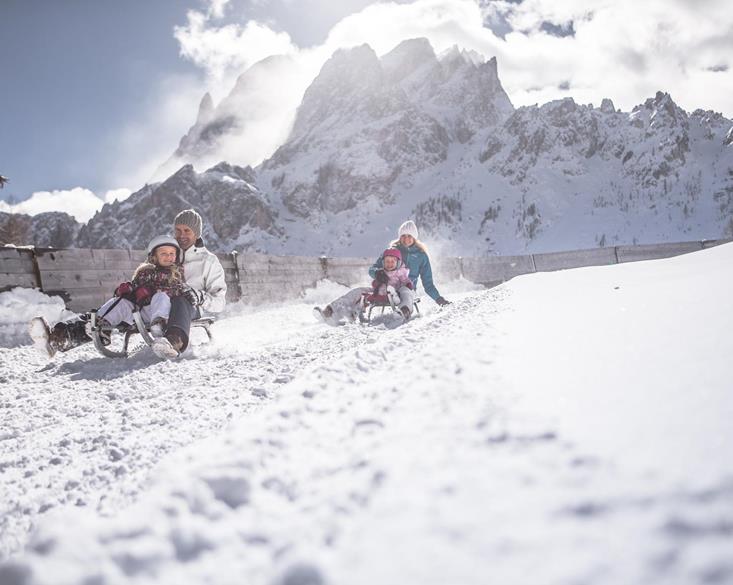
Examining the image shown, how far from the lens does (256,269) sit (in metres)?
9.52

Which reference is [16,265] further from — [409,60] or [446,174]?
[409,60]

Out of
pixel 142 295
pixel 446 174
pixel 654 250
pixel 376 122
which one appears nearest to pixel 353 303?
pixel 142 295

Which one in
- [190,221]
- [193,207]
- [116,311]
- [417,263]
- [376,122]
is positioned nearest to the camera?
[116,311]

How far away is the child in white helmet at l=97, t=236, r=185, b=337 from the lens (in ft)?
11.8

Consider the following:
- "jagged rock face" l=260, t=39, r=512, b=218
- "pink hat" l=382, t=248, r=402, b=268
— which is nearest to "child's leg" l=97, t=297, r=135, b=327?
"pink hat" l=382, t=248, r=402, b=268

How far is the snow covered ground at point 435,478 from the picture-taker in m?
0.56

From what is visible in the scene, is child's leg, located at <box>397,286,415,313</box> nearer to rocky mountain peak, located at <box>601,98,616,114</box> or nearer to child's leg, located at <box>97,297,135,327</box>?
child's leg, located at <box>97,297,135,327</box>

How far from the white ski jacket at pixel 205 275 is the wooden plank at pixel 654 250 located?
18.3 m

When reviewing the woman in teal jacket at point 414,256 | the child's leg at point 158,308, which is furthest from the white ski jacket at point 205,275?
the woman in teal jacket at point 414,256

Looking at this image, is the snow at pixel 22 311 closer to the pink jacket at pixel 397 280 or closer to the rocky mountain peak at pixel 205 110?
the pink jacket at pixel 397 280

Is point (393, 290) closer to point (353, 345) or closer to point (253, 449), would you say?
point (353, 345)

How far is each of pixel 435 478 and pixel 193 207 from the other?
250 ft

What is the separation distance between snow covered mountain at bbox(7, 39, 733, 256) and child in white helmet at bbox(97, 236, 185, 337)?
3691cm

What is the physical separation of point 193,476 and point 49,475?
35.3 inches
